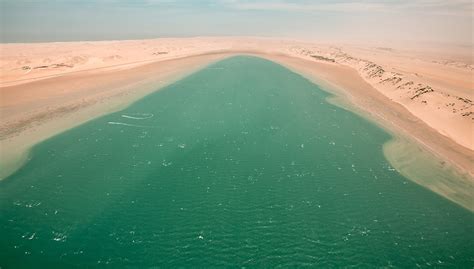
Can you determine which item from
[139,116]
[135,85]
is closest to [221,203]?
[139,116]

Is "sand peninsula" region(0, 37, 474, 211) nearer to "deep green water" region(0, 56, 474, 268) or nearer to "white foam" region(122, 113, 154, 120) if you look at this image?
"deep green water" region(0, 56, 474, 268)

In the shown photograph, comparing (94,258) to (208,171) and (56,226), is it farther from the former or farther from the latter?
(208,171)

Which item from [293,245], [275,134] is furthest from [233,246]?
[275,134]

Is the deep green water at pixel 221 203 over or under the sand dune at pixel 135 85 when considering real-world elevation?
under

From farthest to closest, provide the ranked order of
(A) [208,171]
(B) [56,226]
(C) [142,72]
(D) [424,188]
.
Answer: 1. (C) [142,72]
2. (A) [208,171]
3. (D) [424,188]
4. (B) [56,226]

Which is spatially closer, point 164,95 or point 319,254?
point 319,254

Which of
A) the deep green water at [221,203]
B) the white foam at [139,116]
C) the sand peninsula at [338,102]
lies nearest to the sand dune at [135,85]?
the sand peninsula at [338,102]

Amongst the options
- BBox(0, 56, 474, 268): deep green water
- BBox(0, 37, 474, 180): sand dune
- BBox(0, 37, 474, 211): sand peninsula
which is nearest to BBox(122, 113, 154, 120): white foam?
BBox(0, 56, 474, 268): deep green water

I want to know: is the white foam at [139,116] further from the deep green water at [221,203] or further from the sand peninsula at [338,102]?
the sand peninsula at [338,102]
